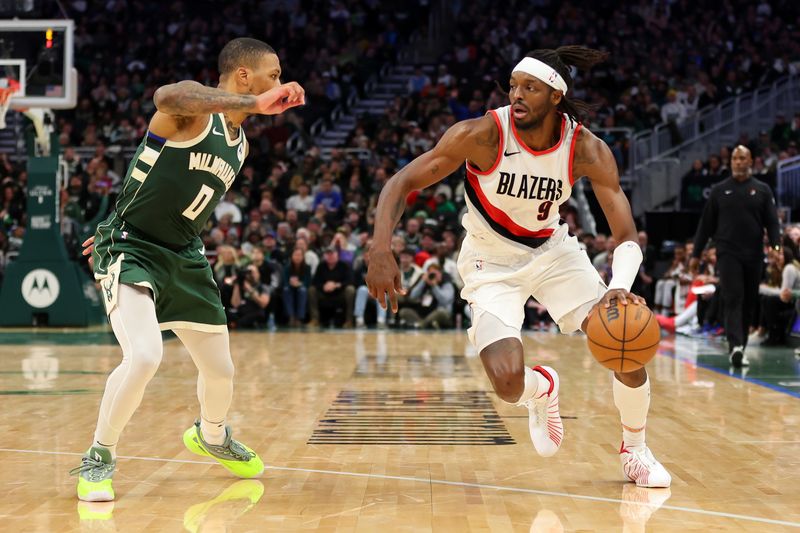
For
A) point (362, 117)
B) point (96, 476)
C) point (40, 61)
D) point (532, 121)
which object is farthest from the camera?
point (362, 117)

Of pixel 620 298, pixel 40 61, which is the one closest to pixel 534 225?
pixel 620 298

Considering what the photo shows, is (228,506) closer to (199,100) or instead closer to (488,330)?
(488,330)

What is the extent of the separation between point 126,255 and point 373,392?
3887 mm

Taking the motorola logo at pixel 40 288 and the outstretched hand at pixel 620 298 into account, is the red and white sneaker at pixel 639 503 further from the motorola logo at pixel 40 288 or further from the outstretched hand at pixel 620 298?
the motorola logo at pixel 40 288

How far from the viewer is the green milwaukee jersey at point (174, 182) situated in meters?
4.77

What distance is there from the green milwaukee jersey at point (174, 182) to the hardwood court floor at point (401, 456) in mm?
1212

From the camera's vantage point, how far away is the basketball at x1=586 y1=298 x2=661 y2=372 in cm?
454

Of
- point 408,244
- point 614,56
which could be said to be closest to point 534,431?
point 408,244

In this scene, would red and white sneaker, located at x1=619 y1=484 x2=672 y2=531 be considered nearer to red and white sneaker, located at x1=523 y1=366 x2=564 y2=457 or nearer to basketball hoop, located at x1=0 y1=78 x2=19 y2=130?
red and white sneaker, located at x1=523 y1=366 x2=564 y2=457

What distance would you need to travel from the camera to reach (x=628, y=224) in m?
4.93

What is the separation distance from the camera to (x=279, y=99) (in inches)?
171

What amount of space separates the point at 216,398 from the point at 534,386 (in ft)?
5.05

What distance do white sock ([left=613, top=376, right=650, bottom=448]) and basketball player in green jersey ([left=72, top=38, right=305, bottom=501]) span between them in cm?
177

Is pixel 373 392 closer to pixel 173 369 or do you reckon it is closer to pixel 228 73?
pixel 173 369
